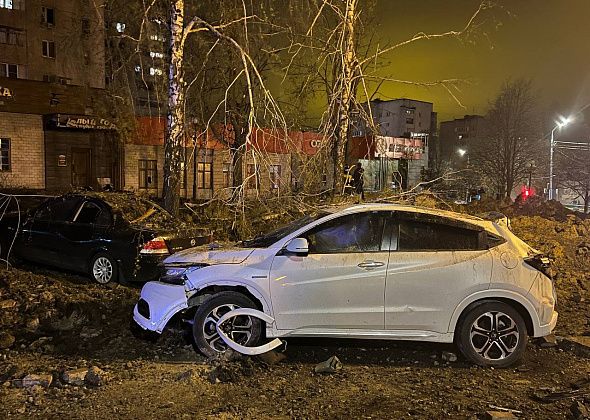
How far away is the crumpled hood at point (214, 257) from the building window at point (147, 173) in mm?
23341

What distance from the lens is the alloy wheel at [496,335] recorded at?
18.0 feet

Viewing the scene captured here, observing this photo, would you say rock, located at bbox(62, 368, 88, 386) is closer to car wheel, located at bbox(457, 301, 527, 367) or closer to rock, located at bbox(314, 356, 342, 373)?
rock, located at bbox(314, 356, 342, 373)

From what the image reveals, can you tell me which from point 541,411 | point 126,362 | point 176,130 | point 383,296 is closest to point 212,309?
point 126,362

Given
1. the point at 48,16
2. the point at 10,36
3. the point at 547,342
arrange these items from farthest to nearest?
1. the point at 48,16
2. the point at 10,36
3. the point at 547,342

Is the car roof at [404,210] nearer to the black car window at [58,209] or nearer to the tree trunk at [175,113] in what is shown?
the black car window at [58,209]

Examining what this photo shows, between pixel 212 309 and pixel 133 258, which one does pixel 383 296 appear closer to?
pixel 212 309

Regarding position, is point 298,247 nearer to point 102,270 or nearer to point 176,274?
point 176,274

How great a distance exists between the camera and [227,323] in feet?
18.0

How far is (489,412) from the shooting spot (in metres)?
4.28

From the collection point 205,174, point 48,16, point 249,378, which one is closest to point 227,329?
point 249,378

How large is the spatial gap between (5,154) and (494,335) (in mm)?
24733

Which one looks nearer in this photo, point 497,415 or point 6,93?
point 497,415

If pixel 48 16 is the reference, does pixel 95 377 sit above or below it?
below

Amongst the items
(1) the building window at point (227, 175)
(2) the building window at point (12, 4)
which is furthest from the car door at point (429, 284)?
(2) the building window at point (12, 4)
